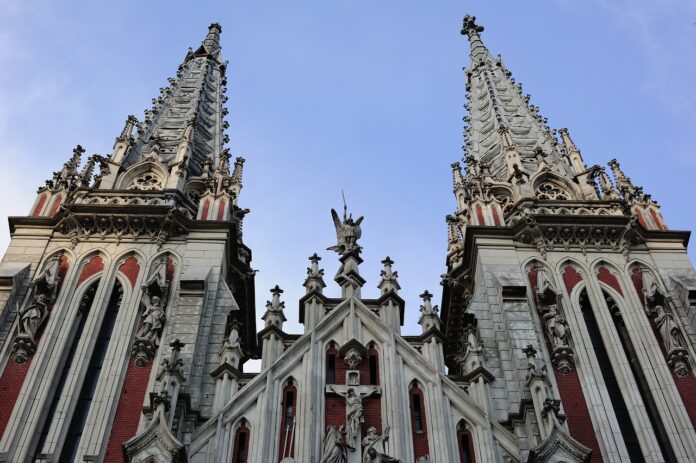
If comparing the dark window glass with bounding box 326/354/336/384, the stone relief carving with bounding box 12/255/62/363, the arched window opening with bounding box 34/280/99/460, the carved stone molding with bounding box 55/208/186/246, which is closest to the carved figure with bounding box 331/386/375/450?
the dark window glass with bounding box 326/354/336/384

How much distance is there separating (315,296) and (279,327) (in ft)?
4.30

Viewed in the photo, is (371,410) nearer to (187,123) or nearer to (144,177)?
(144,177)

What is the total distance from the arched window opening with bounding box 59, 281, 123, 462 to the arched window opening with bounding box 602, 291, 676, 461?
10956mm

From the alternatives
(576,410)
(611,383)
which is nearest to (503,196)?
(611,383)

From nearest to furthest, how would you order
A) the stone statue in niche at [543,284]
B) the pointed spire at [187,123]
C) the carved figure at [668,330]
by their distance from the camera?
1. the carved figure at [668,330]
2. the stone statue in niche at [543,284]
3. the pointed spire at [187,123]

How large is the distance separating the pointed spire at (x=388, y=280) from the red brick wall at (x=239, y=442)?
17.3 ft

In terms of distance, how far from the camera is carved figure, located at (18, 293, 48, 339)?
2034 cm

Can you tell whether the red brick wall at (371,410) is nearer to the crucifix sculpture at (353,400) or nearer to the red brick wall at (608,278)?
the crucifix sculpture at (353,400)

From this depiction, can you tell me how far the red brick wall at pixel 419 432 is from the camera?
17.8 meters

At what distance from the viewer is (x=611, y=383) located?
Answer: 20.1 m

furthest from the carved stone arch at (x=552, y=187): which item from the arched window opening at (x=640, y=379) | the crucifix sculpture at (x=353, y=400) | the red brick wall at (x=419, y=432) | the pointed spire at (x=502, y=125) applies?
the crucifix sculpture at (x=353, y=400)

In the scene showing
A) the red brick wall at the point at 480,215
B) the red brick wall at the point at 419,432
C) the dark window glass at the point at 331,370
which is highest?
the red brick wall at the point at 480,215

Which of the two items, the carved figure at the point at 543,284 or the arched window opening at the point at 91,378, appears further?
the carved figure at the point at 543,284

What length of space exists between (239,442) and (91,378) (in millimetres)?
3861
